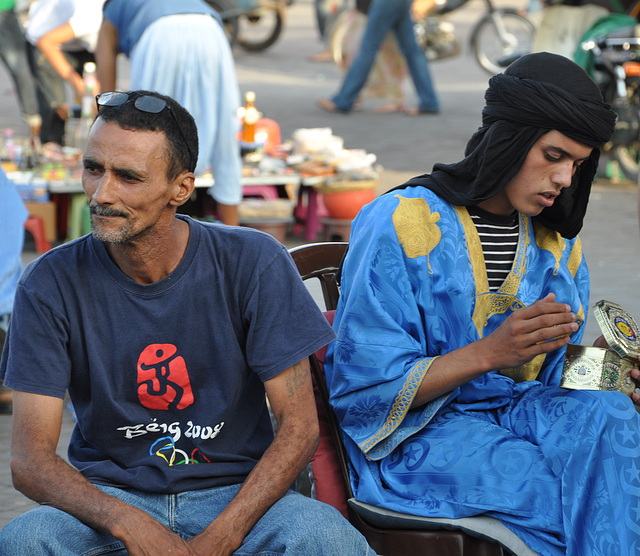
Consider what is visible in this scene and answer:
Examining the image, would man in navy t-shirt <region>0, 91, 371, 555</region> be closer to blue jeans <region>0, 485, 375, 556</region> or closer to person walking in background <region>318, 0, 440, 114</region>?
blue jeans <region>0, 485, 375, 556</region>

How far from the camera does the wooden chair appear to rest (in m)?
2.38

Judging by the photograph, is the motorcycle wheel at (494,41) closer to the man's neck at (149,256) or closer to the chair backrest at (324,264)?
the chair backrest at (324,264)

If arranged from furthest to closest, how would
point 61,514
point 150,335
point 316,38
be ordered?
point 316,38 → point 150,335 → point 61,514

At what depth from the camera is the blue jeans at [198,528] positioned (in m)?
2.19

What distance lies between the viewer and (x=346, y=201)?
6797 millimetres

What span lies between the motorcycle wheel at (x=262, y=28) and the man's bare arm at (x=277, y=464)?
1397 cm

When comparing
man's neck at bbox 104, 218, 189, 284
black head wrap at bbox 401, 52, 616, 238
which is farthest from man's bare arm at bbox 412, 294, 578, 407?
man's neck at bbox 104, 218, 189, 284

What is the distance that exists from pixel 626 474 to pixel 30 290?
1375 millimetres

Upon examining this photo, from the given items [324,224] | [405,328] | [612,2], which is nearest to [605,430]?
[405,328]

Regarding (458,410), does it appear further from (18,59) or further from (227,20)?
(227,20)

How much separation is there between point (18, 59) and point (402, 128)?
3850mm

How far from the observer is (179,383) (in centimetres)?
240

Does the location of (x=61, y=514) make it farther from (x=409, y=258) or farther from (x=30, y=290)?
(x=409, y=258)

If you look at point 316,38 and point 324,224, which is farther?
point 316,38
